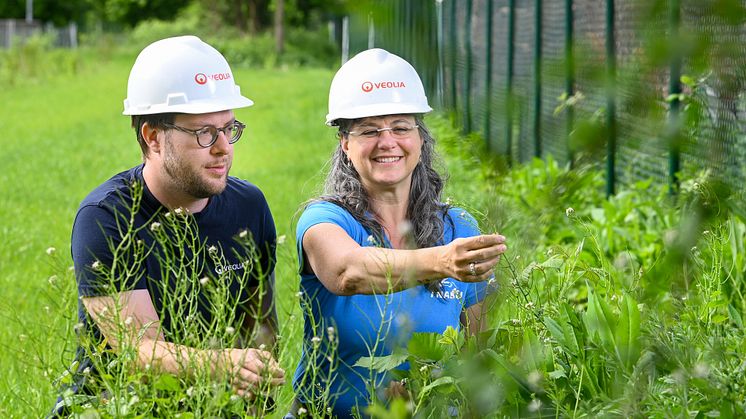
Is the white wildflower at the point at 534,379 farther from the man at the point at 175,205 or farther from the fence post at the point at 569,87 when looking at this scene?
the fence post at the point at 569,87

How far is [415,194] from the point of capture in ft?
12.6

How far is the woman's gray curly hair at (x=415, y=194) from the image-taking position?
144 inches

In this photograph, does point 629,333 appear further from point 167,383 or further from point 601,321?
point 167,383

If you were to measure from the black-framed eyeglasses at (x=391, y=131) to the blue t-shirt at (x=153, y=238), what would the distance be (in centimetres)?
46

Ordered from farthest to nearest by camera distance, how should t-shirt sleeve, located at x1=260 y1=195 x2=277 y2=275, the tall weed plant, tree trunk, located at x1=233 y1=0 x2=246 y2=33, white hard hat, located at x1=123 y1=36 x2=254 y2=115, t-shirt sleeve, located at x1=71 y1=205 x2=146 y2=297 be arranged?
1. tree trunk, located at x1=233 y1=0 x2=246 y2=33
2. t-shirt sleeve, located at x1=260 y1=195 x2=277 y2=275
3. white hard hat, located at x1=123 y1=36 x2=254 y2=115
4. t-shirt sleeve, located at x1=71 y1=205 x2=146 y2=297
5. the tall weed plant

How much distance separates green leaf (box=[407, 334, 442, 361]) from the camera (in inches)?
105

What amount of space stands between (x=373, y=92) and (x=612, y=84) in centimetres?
254

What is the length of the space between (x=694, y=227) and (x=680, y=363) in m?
0.74

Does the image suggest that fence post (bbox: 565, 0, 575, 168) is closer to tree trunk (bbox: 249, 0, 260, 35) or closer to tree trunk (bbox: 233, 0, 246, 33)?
tree trunk (bbox: 249, 0, 260, 35)

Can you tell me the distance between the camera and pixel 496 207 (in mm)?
1461

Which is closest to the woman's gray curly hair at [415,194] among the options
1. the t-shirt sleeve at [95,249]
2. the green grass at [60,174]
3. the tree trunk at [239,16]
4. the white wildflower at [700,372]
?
the green grass at [60,174]

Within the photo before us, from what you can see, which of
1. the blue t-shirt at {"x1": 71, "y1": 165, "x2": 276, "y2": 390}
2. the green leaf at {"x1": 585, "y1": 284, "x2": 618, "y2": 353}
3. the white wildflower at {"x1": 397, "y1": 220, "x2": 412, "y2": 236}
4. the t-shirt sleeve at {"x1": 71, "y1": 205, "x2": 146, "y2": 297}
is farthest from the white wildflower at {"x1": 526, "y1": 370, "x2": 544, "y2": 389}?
the t-shirt sleeve at {"x1": 71, "y1": 205, "x2": 146, "y2": 297}

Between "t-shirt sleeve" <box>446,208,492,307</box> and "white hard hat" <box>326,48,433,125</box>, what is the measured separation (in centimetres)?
38

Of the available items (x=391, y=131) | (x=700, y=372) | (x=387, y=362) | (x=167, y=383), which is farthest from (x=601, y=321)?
(x=391, y=131)
